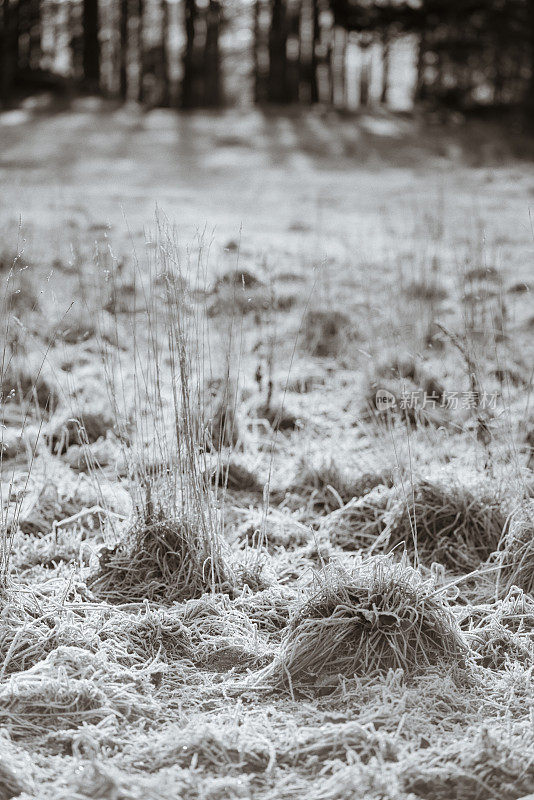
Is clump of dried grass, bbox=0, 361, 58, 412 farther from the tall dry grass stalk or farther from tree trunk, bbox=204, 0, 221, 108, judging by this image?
tree trunk, bbox=204, 0, 221, 108

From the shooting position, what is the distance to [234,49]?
84.2ft

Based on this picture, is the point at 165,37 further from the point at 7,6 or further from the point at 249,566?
the point at 249,566

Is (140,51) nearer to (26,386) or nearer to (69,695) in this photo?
(26,386)

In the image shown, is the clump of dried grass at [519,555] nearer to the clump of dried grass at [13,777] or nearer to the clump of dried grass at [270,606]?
the clump of dried grass at [270,606]

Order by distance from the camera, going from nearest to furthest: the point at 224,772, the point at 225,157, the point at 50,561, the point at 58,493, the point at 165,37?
the point at 224,772 < the point at 50,561 < the point at 58,493 < the point at 225,157 < the point at 165,37

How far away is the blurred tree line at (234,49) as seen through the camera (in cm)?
1838

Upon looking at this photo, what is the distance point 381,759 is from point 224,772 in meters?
0.34

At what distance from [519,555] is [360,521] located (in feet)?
1.93

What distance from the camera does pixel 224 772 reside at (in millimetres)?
1827

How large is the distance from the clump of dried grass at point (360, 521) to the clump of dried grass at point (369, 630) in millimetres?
559

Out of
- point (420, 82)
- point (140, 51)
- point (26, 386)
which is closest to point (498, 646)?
point (26, 386)

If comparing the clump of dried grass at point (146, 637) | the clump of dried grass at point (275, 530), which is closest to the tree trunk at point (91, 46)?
the clump of dried grass at point (275, 530)

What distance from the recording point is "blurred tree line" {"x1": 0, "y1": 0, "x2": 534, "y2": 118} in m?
18.4

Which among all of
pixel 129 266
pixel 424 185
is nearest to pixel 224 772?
pixel 129 266
